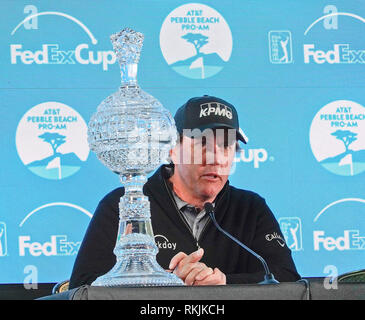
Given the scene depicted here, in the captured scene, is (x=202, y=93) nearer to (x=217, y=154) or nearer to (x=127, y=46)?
(x=217, y=154)

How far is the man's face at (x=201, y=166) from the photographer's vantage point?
2.84 meters

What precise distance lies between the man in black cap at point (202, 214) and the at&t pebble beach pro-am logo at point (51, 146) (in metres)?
0.85

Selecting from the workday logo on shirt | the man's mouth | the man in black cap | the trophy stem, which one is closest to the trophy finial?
the trophy stem

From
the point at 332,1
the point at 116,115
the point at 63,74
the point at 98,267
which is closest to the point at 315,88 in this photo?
the point at 332,1

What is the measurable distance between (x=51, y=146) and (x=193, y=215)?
1.09m

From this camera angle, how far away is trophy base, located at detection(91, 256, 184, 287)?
62.1 inches

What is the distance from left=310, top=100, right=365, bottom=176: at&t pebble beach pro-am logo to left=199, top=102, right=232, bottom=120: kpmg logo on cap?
1269 millimetres

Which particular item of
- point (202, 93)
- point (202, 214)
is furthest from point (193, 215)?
point (202, 93)

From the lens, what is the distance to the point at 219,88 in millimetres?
3727

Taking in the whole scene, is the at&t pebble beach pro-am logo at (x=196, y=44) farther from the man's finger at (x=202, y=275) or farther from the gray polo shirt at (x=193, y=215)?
the man's finger at (x=202, y=275)

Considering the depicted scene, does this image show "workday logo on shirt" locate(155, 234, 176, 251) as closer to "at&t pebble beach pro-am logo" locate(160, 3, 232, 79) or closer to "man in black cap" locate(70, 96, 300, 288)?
"man in black cap" locate(70, 96, 300, 288)

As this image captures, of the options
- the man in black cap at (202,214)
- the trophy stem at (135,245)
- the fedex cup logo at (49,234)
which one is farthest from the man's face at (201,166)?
the trophy stem at (135,245)

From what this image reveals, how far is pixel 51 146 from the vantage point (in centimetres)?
367
